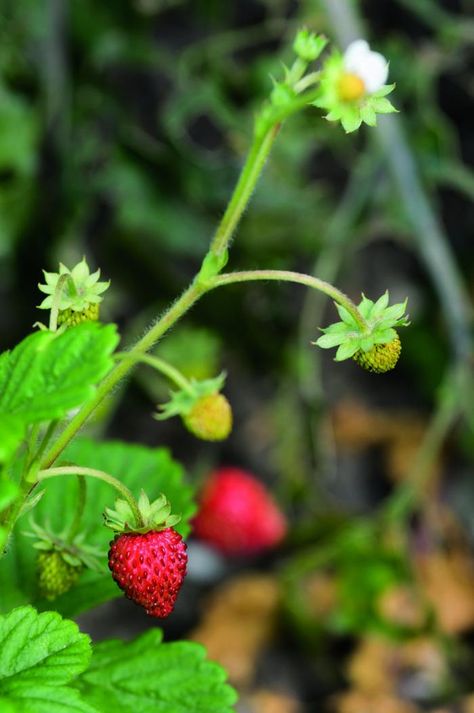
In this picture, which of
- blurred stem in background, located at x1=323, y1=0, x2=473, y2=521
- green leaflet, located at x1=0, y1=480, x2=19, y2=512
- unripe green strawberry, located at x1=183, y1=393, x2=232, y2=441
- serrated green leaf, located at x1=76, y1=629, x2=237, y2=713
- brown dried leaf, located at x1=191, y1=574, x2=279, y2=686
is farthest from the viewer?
brown dried leaf, located at x1=191, y1=574, x2=279, y2=686

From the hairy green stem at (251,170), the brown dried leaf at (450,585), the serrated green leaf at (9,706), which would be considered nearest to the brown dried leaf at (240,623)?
the brown dried leaf at (450,585)

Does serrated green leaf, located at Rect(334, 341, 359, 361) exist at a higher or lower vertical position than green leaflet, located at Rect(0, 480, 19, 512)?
higher

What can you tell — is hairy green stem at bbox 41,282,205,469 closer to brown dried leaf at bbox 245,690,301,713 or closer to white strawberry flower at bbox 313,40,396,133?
white strawberry flower at bbox 313,40,396,133

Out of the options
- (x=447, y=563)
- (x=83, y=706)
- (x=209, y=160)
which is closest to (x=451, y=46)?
(x=209, y=160)

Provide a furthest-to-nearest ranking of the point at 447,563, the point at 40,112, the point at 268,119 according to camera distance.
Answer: the point at 447,563 → the point at 40,112 → the point at 268,119

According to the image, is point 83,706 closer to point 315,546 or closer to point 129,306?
point 315,546

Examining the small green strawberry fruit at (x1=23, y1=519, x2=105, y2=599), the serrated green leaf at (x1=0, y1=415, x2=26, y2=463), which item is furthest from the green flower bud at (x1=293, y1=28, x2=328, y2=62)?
the small green strawberry fruit at (x1=23, y1=519, x2=105, y2=599)
